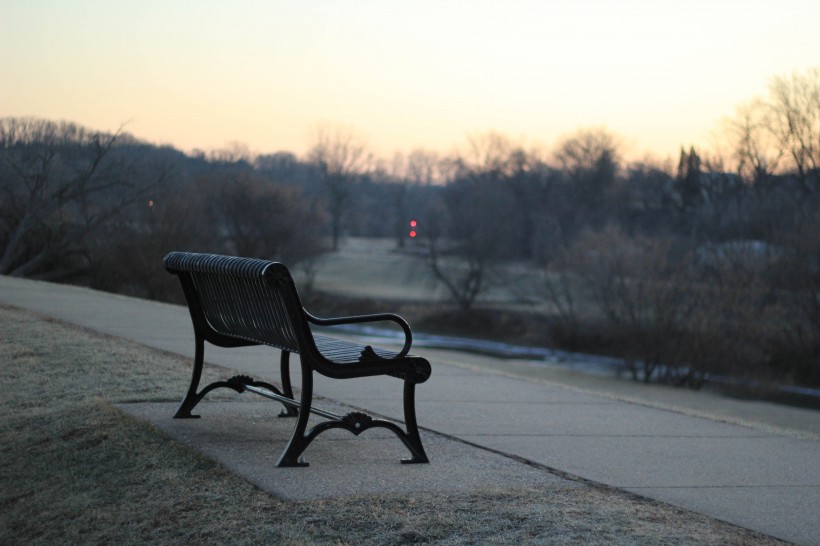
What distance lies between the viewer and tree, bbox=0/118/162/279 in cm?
4172

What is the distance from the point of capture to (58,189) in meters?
44.9

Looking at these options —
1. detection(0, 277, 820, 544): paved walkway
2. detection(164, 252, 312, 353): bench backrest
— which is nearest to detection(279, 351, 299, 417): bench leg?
detection(164, 252, 312, 353): bench backrest

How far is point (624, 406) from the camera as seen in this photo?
1004 cm

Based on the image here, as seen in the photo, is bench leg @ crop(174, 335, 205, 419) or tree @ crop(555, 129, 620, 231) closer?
bench leg @ crop(174, 335, 205, 419)

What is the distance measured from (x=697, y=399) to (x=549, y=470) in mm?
25472

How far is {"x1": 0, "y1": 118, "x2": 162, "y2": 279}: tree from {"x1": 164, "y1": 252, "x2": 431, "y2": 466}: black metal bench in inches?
1315

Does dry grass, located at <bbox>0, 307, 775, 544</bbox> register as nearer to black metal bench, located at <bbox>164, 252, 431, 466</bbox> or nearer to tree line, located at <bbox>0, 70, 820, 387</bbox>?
black metal bench, located at <bbox>164, 252, 431, 466</bbox>

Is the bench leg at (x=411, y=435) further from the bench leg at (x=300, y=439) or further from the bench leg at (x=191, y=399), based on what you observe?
the bench leg at (x=191, y=399)

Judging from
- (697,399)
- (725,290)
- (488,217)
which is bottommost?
(697,399)

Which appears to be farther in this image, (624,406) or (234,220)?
(234,220)

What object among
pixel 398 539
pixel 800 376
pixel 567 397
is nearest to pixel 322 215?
pixel 800 376

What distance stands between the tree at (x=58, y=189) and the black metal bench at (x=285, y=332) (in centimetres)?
→ 3340

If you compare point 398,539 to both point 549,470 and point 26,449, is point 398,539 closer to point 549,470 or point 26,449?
point 549,470

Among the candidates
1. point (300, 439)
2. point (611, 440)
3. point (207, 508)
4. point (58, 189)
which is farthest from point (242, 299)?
point (58, 189)
